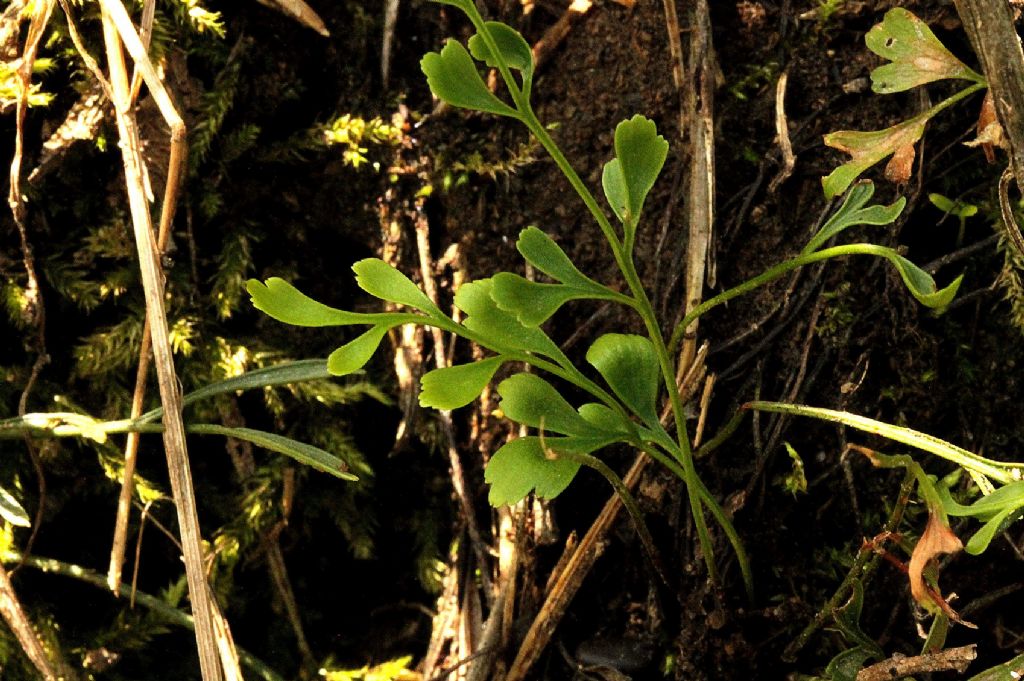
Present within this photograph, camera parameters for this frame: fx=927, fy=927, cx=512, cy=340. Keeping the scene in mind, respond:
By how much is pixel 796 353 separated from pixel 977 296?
1.06 ft

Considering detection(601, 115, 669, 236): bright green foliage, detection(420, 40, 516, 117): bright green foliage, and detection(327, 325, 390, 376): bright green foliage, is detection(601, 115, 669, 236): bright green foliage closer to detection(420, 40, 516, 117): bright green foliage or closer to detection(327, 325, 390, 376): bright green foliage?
detection(420, 40, 516, 117): bright green foliage

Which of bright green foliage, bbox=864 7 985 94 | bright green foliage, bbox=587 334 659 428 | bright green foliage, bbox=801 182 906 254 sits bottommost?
bright green foliage, bbox=587 334 659 428

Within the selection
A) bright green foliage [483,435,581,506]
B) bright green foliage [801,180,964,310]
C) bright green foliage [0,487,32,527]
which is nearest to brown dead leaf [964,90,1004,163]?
bright green foliage [801,180,964,310]

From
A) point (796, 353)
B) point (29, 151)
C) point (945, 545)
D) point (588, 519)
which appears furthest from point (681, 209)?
point (29, 151)

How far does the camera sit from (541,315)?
4.22 feet

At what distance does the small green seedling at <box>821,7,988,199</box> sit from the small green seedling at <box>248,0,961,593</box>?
6cm

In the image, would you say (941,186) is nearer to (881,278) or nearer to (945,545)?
(881,278)

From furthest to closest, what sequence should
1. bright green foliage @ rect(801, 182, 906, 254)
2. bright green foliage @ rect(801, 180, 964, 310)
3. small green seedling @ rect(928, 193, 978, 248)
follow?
1. small green seedling @ rect(928, 193, 978, 248)
2. bright green foliage @ rect(801, 182, 906, 254)
3. bright green foliage @ rect(801, 180, 964, 310)

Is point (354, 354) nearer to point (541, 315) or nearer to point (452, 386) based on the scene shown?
point (452, 386)

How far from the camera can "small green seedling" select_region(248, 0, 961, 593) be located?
4.20 feet

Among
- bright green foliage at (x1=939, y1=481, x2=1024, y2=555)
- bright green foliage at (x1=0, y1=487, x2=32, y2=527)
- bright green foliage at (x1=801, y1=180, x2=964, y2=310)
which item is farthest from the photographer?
bright green foliage at (x1=0, y1=487, x2=32, y2=527)

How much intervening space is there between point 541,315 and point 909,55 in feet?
2.24

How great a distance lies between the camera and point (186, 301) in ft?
5.83

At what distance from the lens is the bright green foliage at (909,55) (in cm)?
136
